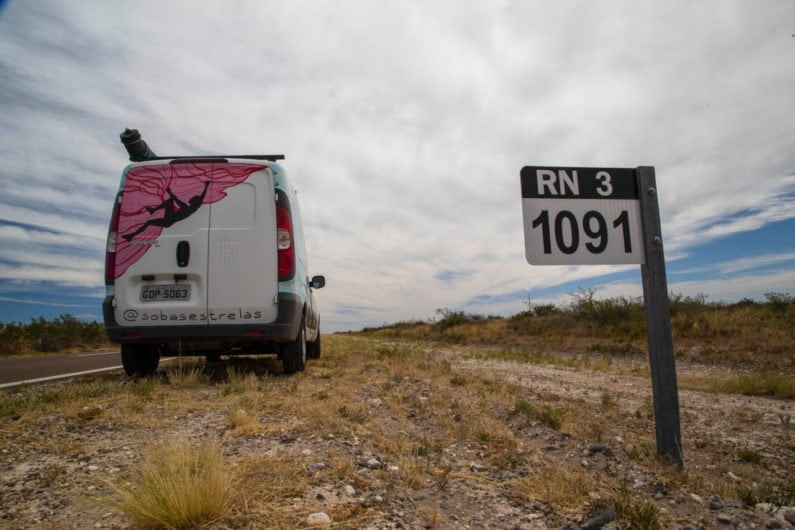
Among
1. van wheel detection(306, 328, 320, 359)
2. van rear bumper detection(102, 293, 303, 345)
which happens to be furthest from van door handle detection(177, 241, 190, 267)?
van wheel detection(306, 328, 320, 359)

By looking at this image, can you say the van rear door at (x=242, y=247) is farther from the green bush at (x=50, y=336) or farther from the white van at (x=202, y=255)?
the green bush at (x=50, y=336)

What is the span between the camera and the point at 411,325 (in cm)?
3384

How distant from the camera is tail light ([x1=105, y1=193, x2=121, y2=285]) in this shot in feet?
16.6

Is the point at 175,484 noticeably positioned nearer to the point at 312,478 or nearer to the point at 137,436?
the point at 312,478

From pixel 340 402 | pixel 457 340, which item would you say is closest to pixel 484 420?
pixel 340 402

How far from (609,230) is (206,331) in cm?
413

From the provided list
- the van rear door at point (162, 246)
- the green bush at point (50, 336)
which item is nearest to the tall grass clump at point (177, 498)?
the van rear door at point (162, 246)

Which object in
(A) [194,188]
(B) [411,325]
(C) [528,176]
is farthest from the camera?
(B) [411,325]

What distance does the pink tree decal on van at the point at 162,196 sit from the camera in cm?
509

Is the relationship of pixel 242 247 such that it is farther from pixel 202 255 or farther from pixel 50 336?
pixel 50 336

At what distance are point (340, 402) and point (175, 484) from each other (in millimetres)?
2290

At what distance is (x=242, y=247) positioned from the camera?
17.0 feet

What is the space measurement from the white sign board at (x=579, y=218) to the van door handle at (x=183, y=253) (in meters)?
3.78

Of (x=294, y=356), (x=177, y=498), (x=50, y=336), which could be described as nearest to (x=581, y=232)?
(x=177, y=498)
